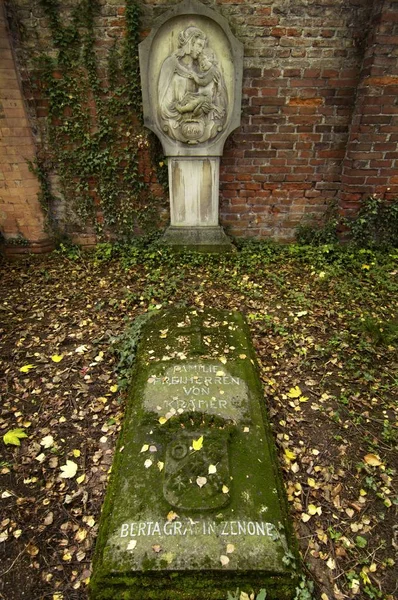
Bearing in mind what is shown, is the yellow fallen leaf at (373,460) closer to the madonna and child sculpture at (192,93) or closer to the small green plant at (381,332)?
the small green plant at (381,332)

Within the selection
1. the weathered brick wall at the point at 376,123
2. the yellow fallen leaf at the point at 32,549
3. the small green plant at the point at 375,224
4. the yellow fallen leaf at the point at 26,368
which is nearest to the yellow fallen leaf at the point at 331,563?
the yellow fallen leaf at the point at 32,549

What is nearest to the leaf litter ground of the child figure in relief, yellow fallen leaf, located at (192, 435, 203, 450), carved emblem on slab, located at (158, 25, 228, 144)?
yellow fallen leaf, located at (192, 435, 203, 450)

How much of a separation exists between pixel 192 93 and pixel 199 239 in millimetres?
1472

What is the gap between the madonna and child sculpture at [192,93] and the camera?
319 centimetres

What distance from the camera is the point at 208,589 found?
136 cm

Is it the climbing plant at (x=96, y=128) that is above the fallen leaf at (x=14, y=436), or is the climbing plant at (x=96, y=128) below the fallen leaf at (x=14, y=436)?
above

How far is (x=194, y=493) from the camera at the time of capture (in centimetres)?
162

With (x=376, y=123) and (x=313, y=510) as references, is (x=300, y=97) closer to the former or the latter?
(x=376, y=123)

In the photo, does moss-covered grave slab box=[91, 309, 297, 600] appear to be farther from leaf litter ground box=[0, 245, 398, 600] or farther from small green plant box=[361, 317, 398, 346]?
small green plant box=[361, 317, 398, 346]

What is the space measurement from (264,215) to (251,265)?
71 cm

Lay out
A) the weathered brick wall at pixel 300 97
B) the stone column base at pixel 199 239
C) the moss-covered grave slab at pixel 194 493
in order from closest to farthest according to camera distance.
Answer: the moss-covered grave slab at pixel 194 493 < the weathered brick wall at pixel 300 97 < the stone column base at pixel 199 239

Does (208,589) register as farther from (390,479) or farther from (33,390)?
(33,390)

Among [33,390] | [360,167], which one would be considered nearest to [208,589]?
[33,390]

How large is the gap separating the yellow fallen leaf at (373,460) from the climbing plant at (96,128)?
10.7 ft
